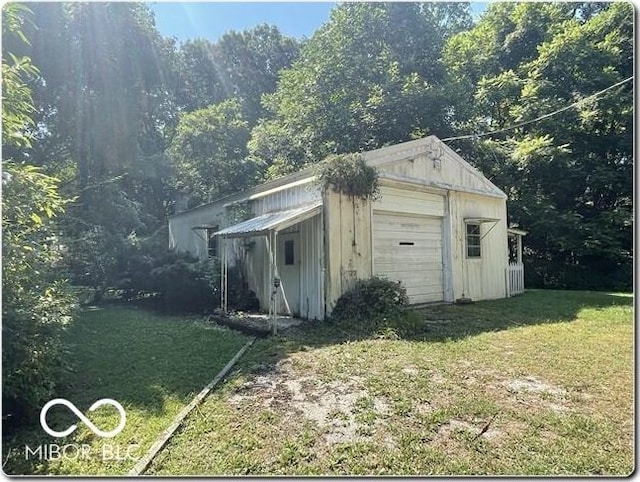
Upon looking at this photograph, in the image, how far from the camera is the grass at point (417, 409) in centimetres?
234

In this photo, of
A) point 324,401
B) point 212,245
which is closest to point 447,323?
point 324,401

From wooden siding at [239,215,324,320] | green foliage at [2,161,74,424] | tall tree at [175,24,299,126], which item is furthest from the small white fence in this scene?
tall tree at [175,24,299,126]

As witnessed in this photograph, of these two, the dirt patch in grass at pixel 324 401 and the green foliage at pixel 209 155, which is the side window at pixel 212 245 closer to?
the green foliage at pixel 209 155

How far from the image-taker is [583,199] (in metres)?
11.6

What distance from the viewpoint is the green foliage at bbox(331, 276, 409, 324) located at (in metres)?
5.86

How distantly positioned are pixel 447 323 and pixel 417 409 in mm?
3410

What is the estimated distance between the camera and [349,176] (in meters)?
6.38

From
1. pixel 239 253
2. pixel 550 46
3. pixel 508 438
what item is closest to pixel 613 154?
pixel 550 46

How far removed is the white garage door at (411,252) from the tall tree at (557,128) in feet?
12.6

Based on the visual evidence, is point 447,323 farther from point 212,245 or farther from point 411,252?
point 212,245

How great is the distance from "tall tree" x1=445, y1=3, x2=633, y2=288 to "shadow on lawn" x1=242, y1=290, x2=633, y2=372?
1948 mm

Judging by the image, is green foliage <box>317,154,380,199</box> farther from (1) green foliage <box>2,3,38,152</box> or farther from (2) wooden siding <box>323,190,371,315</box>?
(1) green foliage <box>2,3,38,152</box>

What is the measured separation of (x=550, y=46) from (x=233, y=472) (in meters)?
16.6

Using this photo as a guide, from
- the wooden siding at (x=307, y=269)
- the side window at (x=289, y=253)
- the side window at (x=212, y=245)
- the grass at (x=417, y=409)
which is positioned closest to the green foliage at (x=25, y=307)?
the grass at (x=417, y=409)
